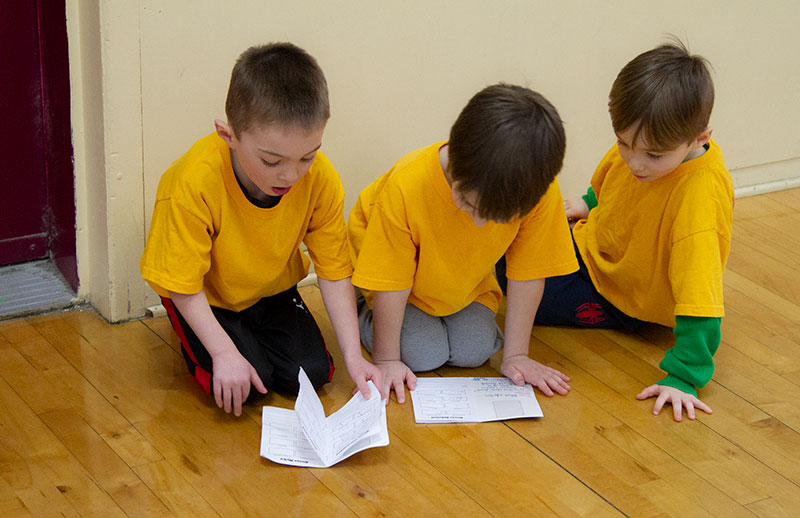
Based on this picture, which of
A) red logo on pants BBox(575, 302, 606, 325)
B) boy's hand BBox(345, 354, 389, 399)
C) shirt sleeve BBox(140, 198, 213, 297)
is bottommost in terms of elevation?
red logo on pants BBox(575, 302, 606, 325)

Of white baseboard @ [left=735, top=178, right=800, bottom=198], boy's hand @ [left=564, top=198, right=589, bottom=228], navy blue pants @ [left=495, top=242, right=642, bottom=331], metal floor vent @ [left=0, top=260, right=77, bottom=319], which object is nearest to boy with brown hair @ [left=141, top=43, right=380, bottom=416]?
metal floor vent @ [left=0, top=260, right=77, bottom=319]

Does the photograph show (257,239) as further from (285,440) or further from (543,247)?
(543,247)

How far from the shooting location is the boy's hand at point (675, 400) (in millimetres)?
1563

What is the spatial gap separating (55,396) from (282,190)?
53 cm

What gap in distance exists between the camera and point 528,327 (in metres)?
1.65

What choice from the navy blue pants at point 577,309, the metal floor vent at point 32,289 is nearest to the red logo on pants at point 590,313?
the navy blue pants at point 577,309

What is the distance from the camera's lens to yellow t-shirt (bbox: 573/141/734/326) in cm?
158

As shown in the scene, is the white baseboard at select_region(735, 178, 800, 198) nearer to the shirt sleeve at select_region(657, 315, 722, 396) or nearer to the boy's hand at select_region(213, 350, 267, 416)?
the shirt sleeve at select_region(657, 315, 722, 396)

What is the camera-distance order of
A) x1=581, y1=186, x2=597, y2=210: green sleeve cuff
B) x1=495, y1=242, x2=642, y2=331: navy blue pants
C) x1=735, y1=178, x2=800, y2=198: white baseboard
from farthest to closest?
x1=735, y1=178, x2=800, y2=198: white baseboard, x1=581, y1=186, x2=597, y2=210: green sleeve cuff, x1=495, y1=242, x2=642, y2=331: navy blue pants

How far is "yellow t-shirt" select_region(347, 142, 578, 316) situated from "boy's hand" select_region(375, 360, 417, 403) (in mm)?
137

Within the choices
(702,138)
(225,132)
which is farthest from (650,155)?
(225,132)

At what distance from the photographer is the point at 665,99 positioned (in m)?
1.49

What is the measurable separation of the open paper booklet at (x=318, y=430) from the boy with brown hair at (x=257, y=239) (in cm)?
5

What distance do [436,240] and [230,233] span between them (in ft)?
1.14
